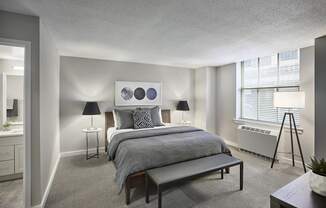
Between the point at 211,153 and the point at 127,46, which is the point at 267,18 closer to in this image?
the point at 211,153

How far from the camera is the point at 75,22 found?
6.79 ft

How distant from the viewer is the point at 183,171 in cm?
203

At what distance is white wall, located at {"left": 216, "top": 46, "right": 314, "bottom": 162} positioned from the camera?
9.62ft

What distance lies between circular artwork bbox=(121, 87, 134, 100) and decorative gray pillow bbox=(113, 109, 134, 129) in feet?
1.87

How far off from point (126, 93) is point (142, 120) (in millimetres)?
993

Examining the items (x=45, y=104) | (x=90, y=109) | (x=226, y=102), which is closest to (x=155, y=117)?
(x=90, y=109)

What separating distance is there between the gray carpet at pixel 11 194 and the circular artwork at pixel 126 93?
8.37 feet

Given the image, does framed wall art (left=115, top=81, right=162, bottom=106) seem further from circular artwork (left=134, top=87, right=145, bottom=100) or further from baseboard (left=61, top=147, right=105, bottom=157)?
baseboard (left=61, top=147, right=105, bottom=157)

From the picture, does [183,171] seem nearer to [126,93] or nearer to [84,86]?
[126,93]

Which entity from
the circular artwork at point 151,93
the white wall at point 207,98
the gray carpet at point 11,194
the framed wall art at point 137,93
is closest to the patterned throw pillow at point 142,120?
the framed wall art at point 137,93

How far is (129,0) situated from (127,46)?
1.48 metres

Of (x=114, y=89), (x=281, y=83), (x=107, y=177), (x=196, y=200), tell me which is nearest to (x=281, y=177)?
(x=196, y=200)

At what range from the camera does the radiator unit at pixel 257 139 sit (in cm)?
337

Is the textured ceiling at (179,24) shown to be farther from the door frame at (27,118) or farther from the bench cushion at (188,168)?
the bench cushion at (188,168)
